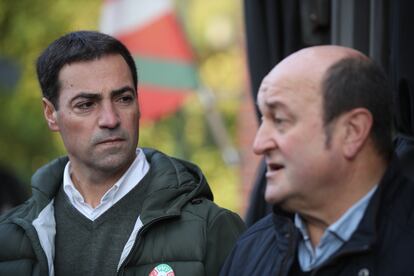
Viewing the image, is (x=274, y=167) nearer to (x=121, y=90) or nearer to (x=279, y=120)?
(x=279, y=120)

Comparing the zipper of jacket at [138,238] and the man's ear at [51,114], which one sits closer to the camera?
the zipper of jacket at [138,238]

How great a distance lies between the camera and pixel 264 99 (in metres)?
3.13

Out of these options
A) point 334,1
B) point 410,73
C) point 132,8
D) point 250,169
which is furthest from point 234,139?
point 410,73

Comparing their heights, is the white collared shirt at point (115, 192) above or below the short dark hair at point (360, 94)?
below

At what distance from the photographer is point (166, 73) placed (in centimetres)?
1090

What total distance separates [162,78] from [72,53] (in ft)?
21.6

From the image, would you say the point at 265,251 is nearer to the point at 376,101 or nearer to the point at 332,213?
the point at 332,213

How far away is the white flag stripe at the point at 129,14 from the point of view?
10977 mm

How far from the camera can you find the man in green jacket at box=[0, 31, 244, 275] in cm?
384

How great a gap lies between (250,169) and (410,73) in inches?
186

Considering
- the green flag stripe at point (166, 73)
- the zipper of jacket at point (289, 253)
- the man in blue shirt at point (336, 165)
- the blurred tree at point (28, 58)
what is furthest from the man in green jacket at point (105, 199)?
the blurred tree at point (28, 58)

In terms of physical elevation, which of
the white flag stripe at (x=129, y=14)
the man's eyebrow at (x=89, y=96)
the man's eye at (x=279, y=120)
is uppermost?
the man's eye at (x=279, y=120)

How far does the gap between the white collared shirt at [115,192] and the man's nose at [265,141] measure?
3.43ft

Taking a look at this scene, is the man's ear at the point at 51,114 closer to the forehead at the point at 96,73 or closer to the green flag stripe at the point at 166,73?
the forehead at the point at 96,73
